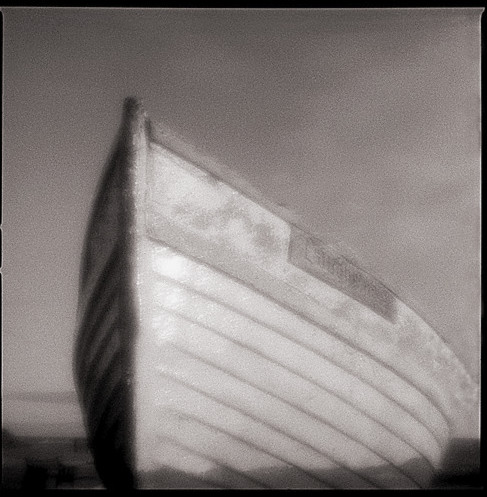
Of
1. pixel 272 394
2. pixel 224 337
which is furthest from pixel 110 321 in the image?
pixel 272 394

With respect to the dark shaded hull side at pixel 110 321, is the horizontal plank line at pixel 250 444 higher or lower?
lower

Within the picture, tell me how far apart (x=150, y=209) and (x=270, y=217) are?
1.33 feet

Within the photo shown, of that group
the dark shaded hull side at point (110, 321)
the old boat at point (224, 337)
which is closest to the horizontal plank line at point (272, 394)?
the old boat at point (224, 337)

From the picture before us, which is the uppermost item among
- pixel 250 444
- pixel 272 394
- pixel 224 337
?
pixel 224 337

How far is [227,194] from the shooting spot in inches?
61.1

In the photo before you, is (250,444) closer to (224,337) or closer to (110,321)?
(224,337)

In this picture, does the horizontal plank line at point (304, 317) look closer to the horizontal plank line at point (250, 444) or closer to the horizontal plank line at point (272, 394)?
the horizontal plank line at point (272, 394)

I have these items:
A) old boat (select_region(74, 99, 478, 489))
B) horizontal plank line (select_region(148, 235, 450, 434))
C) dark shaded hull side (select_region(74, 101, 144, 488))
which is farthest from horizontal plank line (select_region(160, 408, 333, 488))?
horizontal plank line (select_region(148, 235, 450, 434))

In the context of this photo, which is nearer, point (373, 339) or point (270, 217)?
point (270, 217)

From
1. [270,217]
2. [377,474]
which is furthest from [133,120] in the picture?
[377,474]

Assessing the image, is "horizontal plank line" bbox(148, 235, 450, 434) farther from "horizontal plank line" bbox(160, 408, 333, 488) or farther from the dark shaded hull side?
"horizontal plank line" bbox(160, 408, 333, 488)

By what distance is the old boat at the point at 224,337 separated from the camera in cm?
150

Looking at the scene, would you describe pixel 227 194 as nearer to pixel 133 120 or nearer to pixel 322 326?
pixel 133 120

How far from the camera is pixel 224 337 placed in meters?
1.58
